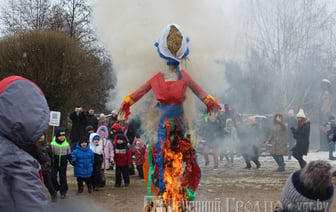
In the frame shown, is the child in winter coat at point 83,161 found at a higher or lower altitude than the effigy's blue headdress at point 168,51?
lower

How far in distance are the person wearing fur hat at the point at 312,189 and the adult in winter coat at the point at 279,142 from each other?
23.8ft

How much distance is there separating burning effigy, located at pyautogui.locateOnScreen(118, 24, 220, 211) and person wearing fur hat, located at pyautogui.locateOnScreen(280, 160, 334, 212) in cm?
210

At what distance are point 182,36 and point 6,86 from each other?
336cm

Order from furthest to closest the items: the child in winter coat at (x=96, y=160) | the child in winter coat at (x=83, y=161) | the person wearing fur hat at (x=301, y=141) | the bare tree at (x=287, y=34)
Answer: the bare tree at (x=287, y=34) < the person wearing fur hat at (x=301, y=141) < the child in winter coat at (x=96, y=160) < the child in winter coat at (x=83, y=161)

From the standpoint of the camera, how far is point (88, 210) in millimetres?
1724

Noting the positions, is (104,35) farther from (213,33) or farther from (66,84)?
(66,84)

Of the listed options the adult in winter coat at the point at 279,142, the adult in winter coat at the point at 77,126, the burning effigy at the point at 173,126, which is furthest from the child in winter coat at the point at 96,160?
the adult in winter coat at the point at 279,142

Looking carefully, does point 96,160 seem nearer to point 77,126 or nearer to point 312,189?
point 77,126

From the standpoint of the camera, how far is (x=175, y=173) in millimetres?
4930

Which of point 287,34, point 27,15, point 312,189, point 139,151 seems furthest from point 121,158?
point 27,15

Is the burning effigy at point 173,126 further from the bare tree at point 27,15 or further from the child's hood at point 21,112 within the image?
the bare tree at point 27,15

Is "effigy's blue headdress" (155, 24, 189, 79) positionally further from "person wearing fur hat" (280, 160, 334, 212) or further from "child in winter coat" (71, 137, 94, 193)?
"child in winter coat" (71, 137, 94, 193)

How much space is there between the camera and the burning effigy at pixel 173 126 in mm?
4941

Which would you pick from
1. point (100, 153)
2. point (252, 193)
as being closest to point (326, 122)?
point (252, 193)
